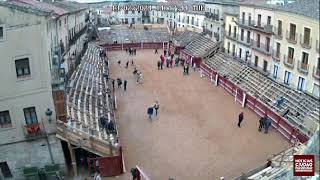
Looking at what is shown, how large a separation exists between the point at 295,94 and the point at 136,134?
2087 centimetres

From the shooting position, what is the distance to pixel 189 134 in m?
33.7

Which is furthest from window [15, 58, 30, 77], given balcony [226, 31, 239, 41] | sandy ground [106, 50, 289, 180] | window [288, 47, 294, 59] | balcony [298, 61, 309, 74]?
balcony [226, 31, 239, 41]

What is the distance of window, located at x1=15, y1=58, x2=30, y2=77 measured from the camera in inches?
1013

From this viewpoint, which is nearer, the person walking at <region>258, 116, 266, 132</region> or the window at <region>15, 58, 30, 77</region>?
the window at <region>15, 58, 30, 77</region>

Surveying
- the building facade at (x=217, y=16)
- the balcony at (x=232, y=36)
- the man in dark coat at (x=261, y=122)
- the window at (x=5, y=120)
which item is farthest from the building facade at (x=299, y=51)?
the building facade at (x=217, y=16)

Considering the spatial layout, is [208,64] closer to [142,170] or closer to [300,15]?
[142,170]

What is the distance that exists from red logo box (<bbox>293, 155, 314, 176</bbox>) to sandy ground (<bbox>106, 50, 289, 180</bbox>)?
14.2 m

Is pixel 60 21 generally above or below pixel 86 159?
above

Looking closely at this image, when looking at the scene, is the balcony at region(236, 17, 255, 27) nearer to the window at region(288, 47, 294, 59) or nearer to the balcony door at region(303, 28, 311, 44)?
the window at region(288, 47, 294, 59)

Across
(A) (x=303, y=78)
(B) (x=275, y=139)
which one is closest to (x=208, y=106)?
(B) (x=275, y=139)

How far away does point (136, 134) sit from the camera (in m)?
34.0

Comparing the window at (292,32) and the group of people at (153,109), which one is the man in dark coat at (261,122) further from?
the window at (292,32)

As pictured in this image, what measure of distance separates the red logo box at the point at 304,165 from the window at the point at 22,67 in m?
19.5

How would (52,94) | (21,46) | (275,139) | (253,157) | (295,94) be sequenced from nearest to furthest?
(295,94) < (21,46) < (52,94) < (253,157) < (275,139)
